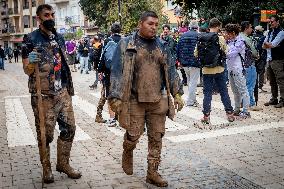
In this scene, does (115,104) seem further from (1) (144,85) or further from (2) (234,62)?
(2) (234,62)

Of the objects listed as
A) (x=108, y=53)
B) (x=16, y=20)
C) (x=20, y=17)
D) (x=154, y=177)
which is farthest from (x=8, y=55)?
(x=154, y=177)

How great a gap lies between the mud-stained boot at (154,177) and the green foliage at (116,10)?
93.6 feet

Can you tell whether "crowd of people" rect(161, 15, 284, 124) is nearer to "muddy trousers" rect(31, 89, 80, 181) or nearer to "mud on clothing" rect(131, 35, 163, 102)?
"mud on clothing" rect(131, 35, 163, 102)

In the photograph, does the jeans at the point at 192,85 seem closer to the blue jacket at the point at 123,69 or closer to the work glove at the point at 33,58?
the blue jacket at the point at 123,69

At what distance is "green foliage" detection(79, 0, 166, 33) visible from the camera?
33.8m

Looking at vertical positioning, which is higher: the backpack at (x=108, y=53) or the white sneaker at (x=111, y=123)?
the backpack at (x=108, y=53)

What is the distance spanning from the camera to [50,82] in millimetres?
4961

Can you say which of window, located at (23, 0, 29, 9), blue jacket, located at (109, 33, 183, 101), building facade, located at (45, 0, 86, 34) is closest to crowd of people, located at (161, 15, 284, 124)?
blue jacket, located at (109, 33, 183, 101)

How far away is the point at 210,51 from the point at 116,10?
84.8 feet

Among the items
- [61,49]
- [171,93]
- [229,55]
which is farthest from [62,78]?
[229,55]

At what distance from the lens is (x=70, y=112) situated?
16.9 feet

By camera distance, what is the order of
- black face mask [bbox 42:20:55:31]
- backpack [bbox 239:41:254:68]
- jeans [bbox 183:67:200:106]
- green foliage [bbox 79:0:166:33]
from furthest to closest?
1. green foliage [bbox 79:0:166:33]
2. jeans [bbox 183:67:200:106]
3. backpack [bbox 239:41:254:68]
4. black face mask [bbox 42:20:55:31]

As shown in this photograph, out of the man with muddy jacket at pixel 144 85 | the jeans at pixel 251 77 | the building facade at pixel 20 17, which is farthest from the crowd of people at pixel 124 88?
the building facade at pixel 20 17

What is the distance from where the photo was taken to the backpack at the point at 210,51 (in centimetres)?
803
